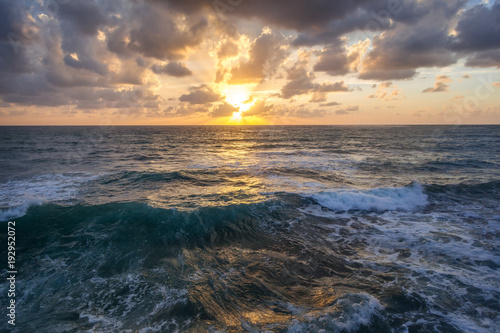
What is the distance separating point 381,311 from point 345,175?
1468cm

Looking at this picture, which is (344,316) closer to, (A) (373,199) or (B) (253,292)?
(B) (253,292)

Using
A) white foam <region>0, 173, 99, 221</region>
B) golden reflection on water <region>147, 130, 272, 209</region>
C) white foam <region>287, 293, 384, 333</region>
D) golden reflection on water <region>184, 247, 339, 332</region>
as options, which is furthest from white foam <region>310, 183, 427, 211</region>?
white foam <region>0, 173, 99, 221</region>

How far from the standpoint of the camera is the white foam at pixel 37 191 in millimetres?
10523

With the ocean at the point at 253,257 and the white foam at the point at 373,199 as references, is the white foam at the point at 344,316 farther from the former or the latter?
the white foam at the point at 373,199

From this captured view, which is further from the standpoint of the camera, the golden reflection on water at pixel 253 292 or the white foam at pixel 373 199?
the white foam at pixel 373 199

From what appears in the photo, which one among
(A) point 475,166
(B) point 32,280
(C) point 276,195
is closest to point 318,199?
(C) point 276,195

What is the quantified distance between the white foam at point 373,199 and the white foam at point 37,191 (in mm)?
13910

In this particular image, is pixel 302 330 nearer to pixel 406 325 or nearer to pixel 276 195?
pixel 406 325

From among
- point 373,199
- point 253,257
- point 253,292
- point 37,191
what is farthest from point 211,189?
point 37,191

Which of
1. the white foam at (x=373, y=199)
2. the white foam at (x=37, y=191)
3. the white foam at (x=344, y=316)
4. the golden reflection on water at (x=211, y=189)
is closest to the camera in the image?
the white foam at (x=344, y=316)

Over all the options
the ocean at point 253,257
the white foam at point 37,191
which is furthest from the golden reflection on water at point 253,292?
the white foam at point 37,191

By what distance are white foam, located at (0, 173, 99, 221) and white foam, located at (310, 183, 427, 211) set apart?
Answer: 1391cm

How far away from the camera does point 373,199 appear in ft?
42.0

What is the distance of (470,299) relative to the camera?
5.60m
